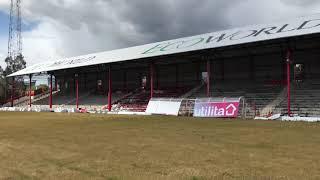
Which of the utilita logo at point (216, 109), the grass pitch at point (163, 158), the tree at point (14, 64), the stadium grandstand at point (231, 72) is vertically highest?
the tree at point (14, 64)

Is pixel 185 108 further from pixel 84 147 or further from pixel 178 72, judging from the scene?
pixel 84 147

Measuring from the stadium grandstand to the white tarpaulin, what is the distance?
92 centimetres

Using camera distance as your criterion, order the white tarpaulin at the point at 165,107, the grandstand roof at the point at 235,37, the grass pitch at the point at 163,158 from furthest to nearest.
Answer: the white tarpaulin at the point at 165,107 < the grandstand roof at the point at 235,37 < the grass pitch at the point at 163,158

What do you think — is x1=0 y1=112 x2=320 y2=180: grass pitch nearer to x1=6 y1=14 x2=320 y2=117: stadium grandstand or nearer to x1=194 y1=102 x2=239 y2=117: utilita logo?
x1=194 y1=102 x2=239 y2=117: utilita logo

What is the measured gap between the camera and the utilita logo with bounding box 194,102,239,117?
1376 inches

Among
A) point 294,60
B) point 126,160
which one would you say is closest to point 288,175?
point 126,160

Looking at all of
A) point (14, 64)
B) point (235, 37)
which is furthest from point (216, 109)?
point (14, 64)

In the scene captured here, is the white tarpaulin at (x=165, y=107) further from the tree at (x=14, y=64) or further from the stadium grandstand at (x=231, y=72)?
the tree at (x=14, y=64)

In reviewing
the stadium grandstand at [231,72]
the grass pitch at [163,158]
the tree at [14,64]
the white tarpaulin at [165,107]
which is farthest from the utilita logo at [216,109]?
the tree at [14,64]

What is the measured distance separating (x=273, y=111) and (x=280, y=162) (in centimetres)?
2448

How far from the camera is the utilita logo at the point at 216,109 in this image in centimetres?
3494

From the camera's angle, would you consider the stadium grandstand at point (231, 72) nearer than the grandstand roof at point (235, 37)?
No

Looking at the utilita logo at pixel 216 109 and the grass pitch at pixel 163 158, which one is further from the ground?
the utilita logo at pixel 216 109

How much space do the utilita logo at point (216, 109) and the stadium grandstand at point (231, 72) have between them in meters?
1.34
